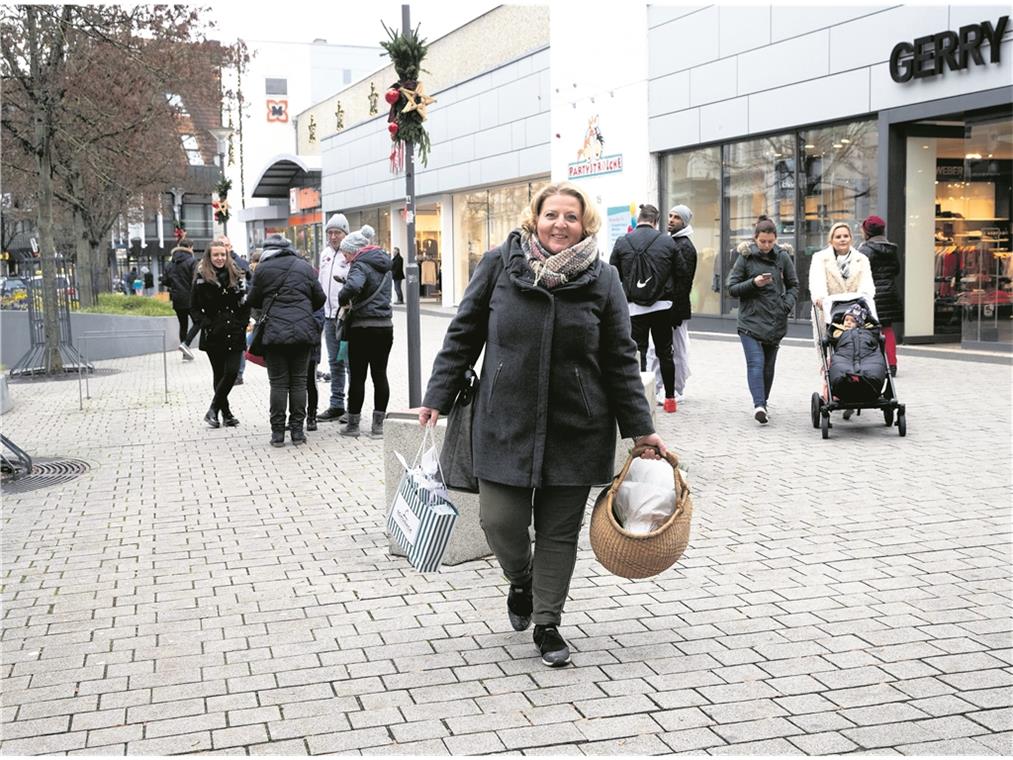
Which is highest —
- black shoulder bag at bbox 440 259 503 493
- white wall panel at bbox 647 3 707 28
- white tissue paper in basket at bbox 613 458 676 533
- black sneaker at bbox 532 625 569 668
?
white wall panel at bbox 647 3 707 28

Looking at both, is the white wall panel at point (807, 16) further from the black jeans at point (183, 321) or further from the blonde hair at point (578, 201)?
the blonde hair at point (578, 201)

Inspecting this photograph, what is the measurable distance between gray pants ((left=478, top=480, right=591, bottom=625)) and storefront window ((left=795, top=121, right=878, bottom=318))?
1448cm

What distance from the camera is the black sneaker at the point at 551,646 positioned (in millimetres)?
4422

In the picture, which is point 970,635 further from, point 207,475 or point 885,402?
point 207,475

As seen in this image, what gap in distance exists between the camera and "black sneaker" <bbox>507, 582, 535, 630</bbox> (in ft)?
15.6

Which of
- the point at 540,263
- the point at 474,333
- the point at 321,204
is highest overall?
the point at 321,204

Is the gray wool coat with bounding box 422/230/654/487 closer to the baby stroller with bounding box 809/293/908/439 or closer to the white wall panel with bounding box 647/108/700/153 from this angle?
the baby stroller with bounding box 809/293/908/439

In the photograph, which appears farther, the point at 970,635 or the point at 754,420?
the point at 754,420

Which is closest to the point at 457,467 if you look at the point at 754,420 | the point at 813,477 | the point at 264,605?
the point at 264,605

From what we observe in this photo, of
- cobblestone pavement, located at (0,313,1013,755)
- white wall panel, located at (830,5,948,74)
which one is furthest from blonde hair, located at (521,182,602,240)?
white wall panel, located at (830,5,948,74)

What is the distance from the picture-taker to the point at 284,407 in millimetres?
9922

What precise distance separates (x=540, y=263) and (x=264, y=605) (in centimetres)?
225

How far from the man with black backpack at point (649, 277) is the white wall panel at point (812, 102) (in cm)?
843

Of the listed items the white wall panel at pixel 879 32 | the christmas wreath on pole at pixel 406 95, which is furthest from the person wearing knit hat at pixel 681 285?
the white wall panel at pixel 879 32
